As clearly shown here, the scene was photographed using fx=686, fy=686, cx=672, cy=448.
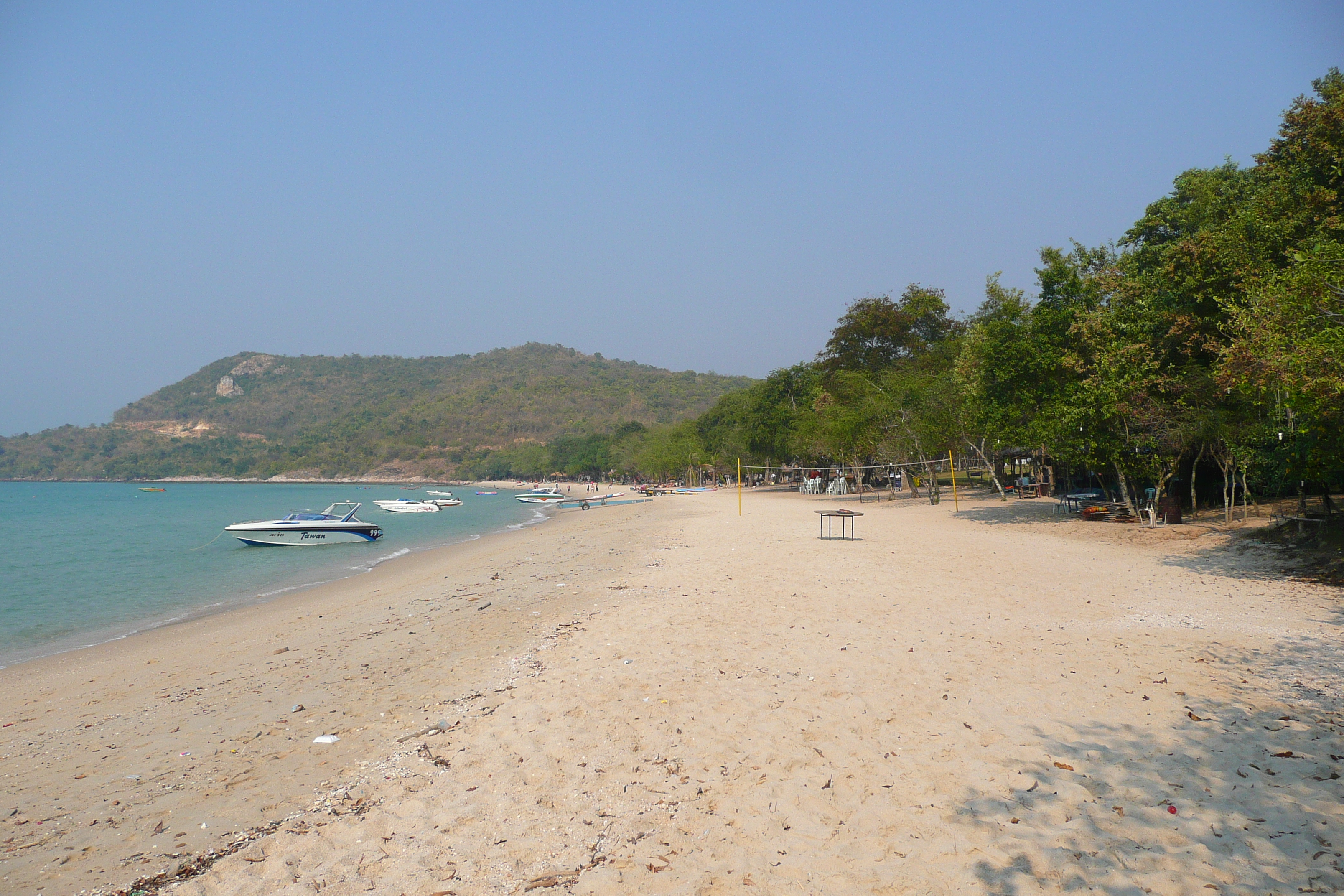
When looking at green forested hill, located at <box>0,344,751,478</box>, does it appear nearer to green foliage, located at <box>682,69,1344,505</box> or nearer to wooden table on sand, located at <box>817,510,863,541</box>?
wooden table on sand, located at <box>817,510,863,541</box>

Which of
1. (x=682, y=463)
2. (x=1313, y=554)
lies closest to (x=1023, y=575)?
(x=1313, y=554)

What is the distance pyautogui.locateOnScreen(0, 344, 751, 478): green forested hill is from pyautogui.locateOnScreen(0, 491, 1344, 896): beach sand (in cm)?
12413

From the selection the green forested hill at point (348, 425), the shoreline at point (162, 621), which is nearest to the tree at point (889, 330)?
the shoreline at point (162, 621)

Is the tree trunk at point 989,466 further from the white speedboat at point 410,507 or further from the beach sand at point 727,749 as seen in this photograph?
the white speedboat at point 410,507

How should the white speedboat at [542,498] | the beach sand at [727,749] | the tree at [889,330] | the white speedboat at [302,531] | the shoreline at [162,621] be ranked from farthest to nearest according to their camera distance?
1. the white speedboat at [542,498]
2. the tree at [889,330]
3. the white speedboat at [302,531]
4. the shoreline at [162,621]
5. the beach sand at [727,749]

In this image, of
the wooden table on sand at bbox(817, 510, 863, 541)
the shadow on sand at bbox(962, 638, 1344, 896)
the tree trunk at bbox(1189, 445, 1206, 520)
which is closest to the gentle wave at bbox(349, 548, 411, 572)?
the wooden table on sand at bbox(817, 510, 863, 541)

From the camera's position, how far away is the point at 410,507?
5344 centimetres

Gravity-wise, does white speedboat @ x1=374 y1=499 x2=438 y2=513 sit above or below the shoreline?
above

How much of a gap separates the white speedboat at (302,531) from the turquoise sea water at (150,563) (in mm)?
414

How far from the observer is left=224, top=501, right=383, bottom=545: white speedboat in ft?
89.4

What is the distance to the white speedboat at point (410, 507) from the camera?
53.2 metres

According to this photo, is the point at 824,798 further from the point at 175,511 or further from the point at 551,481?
the point at 551,481

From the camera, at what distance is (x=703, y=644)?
25.2 feet

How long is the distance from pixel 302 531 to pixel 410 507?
86.9 ft
